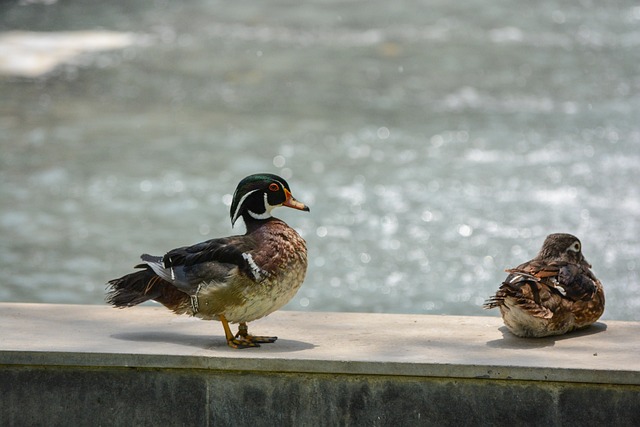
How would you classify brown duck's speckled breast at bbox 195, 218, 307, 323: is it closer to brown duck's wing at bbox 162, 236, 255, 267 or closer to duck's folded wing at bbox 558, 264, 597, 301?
brown duck's wing at bbox 162, 236, 255, 267

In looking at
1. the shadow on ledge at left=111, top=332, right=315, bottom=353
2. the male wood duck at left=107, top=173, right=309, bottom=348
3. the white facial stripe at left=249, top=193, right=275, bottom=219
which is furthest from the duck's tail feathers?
the white facial stripe at left=249, top=193, right=275, bottom=219

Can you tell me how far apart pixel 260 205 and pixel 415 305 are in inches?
149

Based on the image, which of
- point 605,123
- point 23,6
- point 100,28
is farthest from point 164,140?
point 23,6

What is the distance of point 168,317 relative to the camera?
4.86 m

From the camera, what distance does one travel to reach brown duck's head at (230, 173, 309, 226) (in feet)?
14.4

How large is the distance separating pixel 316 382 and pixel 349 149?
770cm

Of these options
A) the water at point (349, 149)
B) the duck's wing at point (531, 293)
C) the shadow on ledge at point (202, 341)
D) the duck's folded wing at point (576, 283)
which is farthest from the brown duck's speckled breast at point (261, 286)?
the water at point (349, 149)

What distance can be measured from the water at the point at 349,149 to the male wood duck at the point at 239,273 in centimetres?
364

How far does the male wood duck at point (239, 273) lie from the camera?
4199 mm

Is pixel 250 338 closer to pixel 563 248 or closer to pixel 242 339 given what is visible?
pixel 242 339

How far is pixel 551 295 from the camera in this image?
4.41m

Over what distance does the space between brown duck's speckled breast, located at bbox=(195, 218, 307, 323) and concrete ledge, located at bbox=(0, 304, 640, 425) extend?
0.48ft

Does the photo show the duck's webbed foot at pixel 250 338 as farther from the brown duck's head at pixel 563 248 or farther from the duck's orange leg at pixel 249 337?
the brown duck's head at pixel 563 248

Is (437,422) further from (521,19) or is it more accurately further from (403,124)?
(521,19)
